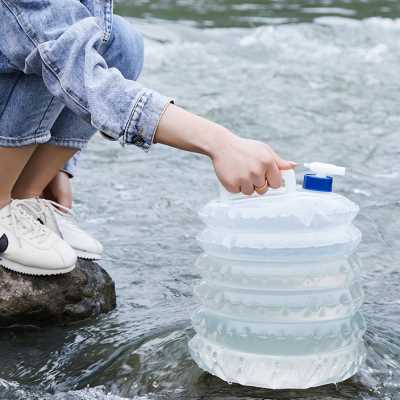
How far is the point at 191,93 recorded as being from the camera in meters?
6.54

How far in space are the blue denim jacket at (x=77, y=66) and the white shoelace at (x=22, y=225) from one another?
1.80ft

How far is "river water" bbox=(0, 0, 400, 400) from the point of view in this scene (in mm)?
2580

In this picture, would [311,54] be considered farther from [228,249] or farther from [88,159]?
[228,249]

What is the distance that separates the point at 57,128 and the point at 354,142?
2.79m

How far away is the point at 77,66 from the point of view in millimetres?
2227

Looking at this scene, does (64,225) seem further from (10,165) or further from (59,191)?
(10,165)

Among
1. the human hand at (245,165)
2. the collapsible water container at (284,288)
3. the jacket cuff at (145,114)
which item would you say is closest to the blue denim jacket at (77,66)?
the jacket cuff at (145,114)

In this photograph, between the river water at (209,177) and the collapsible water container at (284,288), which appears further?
the river water at (209,177)

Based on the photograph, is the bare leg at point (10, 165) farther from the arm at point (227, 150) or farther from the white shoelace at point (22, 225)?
the arm at point (227, 150)

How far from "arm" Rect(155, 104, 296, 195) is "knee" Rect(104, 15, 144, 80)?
0.77 metres

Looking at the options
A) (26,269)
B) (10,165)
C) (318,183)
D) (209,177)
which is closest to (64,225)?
(26,269)

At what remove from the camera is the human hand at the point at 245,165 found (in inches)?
81.7

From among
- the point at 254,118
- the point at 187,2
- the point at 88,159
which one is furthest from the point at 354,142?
the point at 187,2

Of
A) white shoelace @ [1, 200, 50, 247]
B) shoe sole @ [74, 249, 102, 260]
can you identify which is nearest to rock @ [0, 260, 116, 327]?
shoe sole @ [74, 249, 102, 260]
